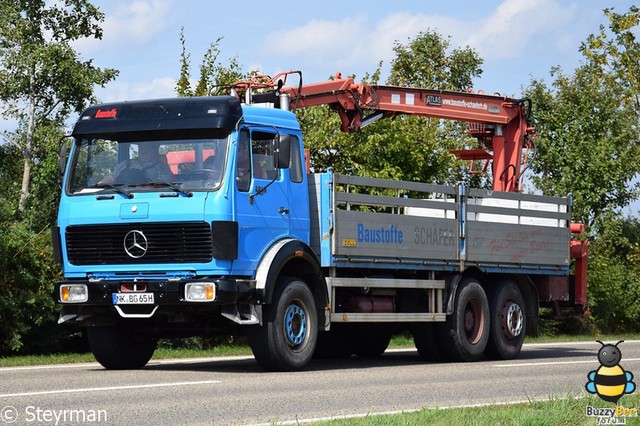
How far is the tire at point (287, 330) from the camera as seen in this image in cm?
1487

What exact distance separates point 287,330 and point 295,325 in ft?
0.93

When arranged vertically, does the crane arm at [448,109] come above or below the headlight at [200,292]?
above

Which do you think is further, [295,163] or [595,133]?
[595,133]

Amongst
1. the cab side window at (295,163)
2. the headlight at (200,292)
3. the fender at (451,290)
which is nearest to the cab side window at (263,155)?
the cab side window at (295,163)

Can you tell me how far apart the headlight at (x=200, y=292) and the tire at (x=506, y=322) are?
6334 mm

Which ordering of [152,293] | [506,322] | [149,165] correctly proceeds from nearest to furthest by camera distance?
[152,293]
[149,165]
[506,322]

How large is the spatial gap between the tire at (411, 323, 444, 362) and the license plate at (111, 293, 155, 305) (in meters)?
5.43

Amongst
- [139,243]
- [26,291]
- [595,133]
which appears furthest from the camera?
[595,133]

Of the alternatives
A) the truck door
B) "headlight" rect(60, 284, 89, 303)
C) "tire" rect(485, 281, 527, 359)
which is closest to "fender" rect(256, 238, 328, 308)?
the truck door

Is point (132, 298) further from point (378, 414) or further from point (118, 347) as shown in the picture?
point (378, 414)

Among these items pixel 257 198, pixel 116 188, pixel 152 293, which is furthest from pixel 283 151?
pixel 152 293

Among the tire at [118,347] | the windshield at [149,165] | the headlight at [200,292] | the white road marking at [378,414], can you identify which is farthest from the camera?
the tire at [118,347]

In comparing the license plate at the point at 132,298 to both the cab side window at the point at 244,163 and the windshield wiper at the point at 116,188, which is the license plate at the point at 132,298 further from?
the cab side window at the point at 244,163

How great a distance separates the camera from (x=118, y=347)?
51.7ft
